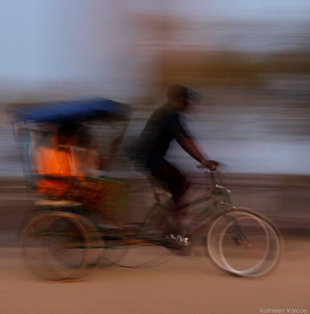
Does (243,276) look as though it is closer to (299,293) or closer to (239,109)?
(299,293)

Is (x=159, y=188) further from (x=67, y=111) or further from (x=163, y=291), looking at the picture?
(x=67, y=111)

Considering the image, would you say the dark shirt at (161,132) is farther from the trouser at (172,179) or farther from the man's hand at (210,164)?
the man's hand at (210,164)

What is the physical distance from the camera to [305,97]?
6.61m

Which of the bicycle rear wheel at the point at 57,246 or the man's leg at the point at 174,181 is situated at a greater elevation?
the man's leg at the point at 174,181

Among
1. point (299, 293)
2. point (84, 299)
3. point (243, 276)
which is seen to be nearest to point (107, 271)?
point (84, 299)

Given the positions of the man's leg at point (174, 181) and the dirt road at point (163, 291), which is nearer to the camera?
the dirt road at point (163, 291)

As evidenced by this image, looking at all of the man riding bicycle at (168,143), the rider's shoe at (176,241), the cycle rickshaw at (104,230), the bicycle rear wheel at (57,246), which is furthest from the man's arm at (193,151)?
the bicycle rear wheel at (57,246)

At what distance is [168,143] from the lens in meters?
5.45

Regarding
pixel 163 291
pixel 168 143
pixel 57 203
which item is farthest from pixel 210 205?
pixel 57 203

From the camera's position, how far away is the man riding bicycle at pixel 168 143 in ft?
17.3

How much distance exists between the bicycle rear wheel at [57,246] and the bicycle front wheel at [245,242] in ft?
3.63

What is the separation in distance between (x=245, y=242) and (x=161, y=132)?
121 centimetres

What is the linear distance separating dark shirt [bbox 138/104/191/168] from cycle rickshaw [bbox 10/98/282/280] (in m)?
0.36

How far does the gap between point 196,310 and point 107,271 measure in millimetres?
1418
